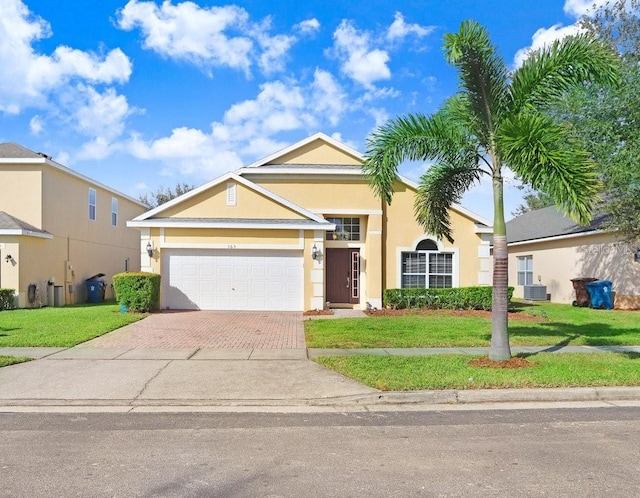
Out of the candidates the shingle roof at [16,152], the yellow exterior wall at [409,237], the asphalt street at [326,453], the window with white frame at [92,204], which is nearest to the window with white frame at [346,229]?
the yellow exterior wall at [409,237]

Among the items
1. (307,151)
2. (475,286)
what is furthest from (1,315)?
(475,286)

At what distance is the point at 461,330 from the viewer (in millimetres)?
13305

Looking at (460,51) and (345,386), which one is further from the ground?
(460,51)

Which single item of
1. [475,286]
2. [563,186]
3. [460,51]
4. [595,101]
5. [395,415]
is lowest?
[395,415]

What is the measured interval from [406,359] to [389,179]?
11.5 ft

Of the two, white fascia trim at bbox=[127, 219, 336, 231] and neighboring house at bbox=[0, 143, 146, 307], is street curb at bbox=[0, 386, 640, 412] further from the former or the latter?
neighboring house at bbox=[0, 143, 146, 307]

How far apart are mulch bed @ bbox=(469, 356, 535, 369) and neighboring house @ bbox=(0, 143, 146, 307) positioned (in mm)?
16471

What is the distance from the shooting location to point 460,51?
8820 millimetres

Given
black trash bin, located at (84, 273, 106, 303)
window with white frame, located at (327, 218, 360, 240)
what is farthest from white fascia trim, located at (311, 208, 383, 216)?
black trash bin, located at (84, 273, 106, 303)

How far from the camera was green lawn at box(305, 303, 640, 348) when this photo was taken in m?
11.6

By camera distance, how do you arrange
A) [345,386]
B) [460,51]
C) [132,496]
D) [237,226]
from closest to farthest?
[132,496] → [345,386] → [460,51] → [237,226]

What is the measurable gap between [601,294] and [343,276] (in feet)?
32.6

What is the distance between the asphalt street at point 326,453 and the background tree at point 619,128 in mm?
12530

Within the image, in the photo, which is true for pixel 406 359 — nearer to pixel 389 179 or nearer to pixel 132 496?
pixel 389 179
